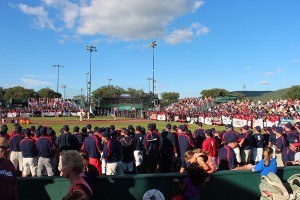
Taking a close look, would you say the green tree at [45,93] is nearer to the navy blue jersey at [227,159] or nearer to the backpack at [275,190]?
the navy blue jersey at [227,159]

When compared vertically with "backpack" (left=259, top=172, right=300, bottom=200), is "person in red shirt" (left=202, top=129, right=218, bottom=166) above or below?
above

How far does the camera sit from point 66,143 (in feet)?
31.0

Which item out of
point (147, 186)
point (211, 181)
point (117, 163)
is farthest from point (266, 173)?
point (117, 163)

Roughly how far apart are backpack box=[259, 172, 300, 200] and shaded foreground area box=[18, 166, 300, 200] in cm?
45

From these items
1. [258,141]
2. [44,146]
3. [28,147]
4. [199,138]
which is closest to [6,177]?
[44,146]

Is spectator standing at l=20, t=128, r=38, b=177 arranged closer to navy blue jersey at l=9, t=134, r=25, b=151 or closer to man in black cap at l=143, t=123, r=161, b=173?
navy blue jersey at l=9, t=134, r=25, b=151

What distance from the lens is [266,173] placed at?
19.6 ft

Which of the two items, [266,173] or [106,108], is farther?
[106,108]

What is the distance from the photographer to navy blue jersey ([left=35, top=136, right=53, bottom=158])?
9125mm

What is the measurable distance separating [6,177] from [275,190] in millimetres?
4798

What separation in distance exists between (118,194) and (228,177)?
236cm

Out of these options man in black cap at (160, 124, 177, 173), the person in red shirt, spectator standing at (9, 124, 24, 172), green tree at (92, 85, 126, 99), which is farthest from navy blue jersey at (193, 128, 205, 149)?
green tree at (92, 85, 126, 99)

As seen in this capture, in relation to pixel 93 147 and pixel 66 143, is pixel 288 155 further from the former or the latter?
pixel 66 143

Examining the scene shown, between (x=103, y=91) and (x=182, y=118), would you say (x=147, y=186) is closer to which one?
(x=182, y=118)
